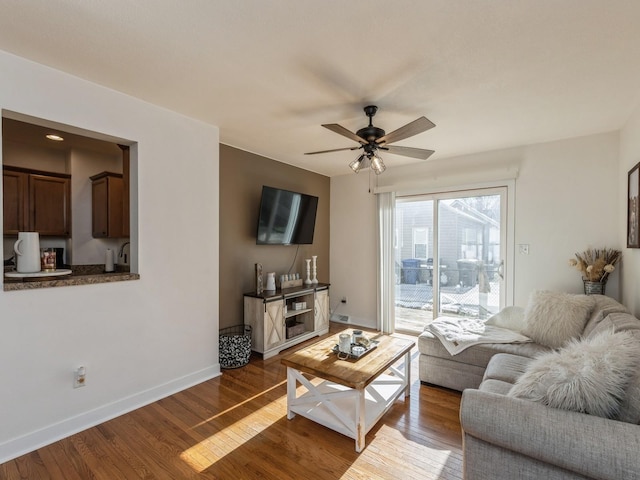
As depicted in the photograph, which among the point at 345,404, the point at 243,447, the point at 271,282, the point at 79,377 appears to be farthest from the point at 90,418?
the point at 271,282

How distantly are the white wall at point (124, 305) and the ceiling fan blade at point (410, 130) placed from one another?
1.69 m

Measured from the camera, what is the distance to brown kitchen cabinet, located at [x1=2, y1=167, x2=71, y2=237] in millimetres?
3486

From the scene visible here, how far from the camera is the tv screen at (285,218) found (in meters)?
3.80

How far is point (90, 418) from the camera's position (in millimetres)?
2203

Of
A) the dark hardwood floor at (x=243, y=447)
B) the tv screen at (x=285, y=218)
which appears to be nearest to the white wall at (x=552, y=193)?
the tv screen at (x=285, y=218)

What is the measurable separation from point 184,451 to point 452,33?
2.91 metres

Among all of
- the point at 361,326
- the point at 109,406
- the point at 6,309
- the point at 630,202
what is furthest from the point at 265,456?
the point at 630,202

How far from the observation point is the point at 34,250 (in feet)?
7.03

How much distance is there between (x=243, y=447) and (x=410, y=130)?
2.42 meters

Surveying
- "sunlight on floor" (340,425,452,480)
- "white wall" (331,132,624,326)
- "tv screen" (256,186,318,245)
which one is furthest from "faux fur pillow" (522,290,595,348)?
"tv screen" (256,186,318,245)

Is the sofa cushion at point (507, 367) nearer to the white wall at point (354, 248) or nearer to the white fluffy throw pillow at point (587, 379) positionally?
the white fluffy throw pillow at point (587, 379)

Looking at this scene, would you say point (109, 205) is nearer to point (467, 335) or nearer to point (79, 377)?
point (79, 377)

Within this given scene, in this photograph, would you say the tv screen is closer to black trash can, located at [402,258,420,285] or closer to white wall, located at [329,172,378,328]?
white wall, located at [329,172,378,328]

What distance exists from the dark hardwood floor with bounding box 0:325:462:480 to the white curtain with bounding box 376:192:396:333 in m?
1.92
